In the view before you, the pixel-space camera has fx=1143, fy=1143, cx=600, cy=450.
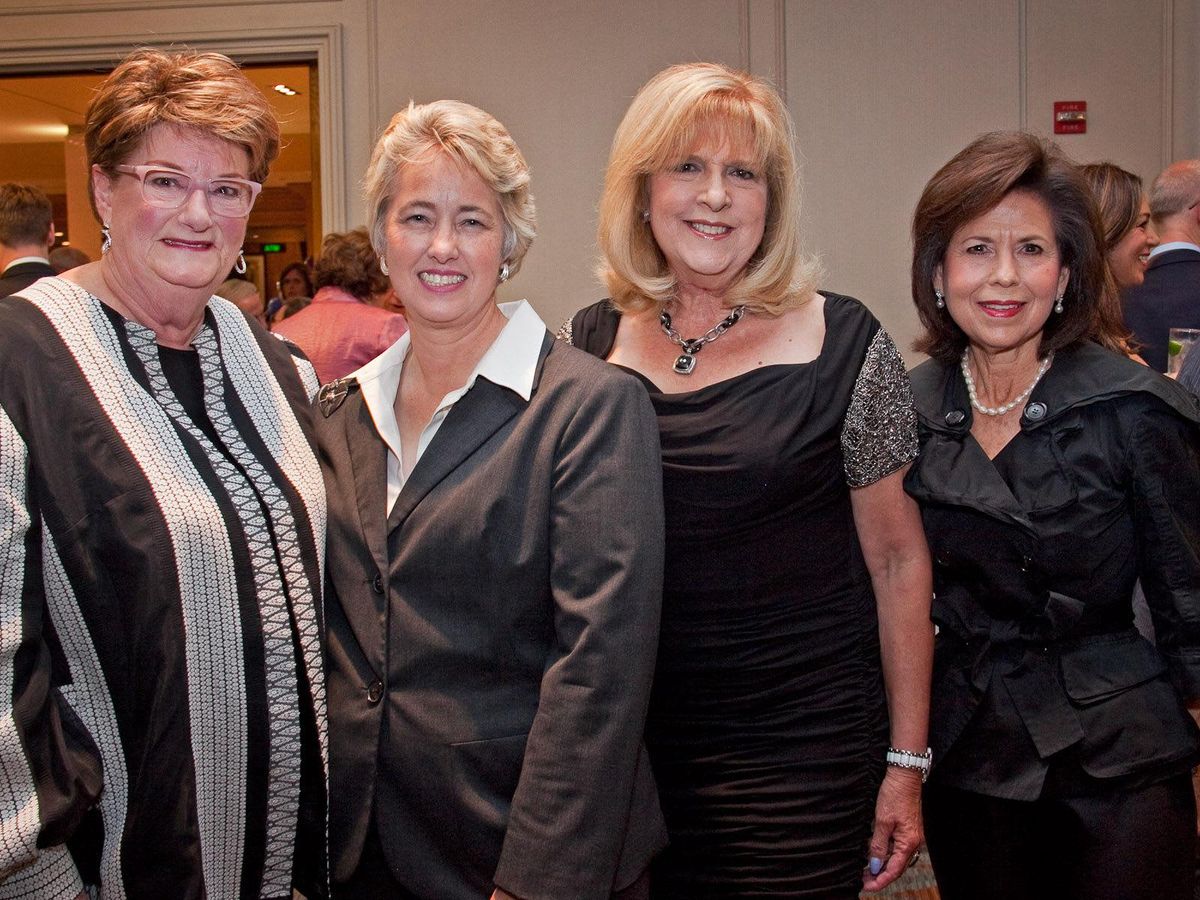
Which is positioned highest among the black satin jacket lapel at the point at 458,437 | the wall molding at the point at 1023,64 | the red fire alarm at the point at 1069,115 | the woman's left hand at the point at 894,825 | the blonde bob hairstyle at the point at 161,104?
the wall molding at the point at 1023,64

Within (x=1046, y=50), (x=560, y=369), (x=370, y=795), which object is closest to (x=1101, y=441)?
(x=560, y=369)

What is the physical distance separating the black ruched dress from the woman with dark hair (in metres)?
0.17

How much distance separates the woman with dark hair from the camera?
171 cm

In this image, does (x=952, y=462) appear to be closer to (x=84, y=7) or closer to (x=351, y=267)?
(x=351, y=267)

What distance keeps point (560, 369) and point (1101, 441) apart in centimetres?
85

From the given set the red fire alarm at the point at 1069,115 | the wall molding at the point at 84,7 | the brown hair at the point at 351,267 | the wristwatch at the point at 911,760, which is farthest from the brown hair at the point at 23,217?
the red fire alarm at the point at 1069,115

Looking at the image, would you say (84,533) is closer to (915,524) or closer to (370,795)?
(370,795)

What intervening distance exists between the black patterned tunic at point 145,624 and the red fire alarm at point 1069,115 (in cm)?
455

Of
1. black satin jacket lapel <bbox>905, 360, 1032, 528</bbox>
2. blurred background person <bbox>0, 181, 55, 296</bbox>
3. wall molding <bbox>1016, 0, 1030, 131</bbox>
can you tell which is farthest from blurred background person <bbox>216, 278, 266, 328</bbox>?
black satin jacket lapel <bbox>905, 360, 1032, 528</bbox>

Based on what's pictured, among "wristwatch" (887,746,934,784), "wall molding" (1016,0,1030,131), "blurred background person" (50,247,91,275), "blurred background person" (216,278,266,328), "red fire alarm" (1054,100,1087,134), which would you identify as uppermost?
"wall molding" (1016,0,1030,131)

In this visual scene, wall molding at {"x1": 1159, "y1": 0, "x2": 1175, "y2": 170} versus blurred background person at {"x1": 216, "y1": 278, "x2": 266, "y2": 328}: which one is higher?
wall molding at {"x1": 1159, "y1": 0, "x2": 1175, "y2": 170}

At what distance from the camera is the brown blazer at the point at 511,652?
1.44 m

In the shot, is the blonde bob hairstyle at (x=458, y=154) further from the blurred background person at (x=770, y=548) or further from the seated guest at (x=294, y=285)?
the seated guest at (x=294, y=285)

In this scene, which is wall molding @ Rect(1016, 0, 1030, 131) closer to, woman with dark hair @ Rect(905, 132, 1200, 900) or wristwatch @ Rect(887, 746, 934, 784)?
woman with dark hair @ Rect(905, 132, 1200, 900)
